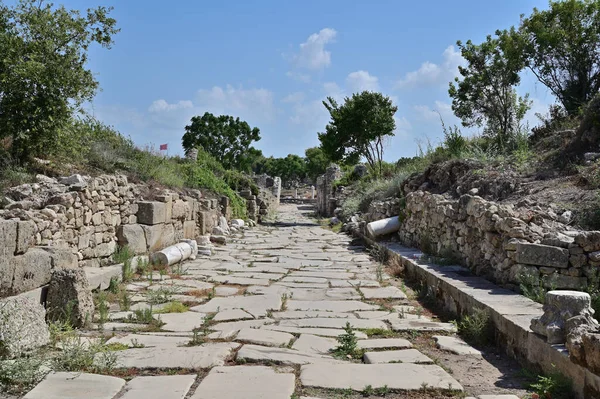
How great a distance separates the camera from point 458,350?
14.4 feet

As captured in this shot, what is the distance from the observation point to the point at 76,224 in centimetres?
679

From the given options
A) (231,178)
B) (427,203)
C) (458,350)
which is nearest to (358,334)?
(458,350)

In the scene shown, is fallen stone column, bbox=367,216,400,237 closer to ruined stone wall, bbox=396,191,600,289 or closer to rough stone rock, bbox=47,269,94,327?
ruined stone wall, bbox=396,191,600,289

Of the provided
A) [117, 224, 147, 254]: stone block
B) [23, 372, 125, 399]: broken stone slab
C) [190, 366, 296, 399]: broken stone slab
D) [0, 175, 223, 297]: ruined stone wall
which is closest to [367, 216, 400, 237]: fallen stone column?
[0, 175, 223, 297]: ruined stone wall

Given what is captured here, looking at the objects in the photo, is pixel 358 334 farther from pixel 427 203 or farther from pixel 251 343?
Answer: pixel 427 203

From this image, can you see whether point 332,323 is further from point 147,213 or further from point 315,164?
point 315,164

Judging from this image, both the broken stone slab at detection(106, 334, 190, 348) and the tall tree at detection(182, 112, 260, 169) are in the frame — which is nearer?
the broken stone slab at detection(106, 334, 190, 348)

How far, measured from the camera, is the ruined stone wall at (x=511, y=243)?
5.05 metres

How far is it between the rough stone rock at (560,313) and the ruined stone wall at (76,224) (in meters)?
4.22

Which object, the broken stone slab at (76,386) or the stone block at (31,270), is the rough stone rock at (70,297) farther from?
the broken stone slab at (76,386)

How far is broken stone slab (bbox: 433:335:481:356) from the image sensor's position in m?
4.34

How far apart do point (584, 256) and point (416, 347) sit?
6.31ft

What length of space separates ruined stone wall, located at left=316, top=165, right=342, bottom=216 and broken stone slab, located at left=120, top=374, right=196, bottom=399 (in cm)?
2054

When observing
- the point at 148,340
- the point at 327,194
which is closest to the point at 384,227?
the point at 148,340
